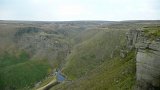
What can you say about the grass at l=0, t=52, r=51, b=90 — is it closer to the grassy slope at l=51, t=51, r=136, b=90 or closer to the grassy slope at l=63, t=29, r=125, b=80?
the grassy slope at l=63, t=29, r=125, b=80

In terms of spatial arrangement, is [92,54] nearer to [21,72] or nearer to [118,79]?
[21,72]

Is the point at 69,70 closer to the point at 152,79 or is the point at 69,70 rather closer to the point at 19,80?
the point at 19,80

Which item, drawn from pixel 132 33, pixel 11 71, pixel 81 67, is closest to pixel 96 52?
pixel 81 67

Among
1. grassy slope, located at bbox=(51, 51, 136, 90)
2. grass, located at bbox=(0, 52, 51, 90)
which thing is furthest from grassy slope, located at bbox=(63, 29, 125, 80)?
grassy slope, located at bbox=(51, 51, 136, 90)

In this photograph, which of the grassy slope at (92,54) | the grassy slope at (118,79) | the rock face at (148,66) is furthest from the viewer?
the grassy slope at (92,54)

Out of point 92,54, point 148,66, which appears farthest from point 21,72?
point 148,66

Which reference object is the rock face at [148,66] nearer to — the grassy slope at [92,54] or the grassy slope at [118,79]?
the grassy slope at [118,79]

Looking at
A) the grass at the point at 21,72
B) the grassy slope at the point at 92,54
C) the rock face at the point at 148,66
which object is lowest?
the grass at the point at 21,72

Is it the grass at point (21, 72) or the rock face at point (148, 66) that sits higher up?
the rock face at point (148, 66)

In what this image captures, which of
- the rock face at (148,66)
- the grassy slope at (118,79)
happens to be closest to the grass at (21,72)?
the grassy slope at (118,79)
